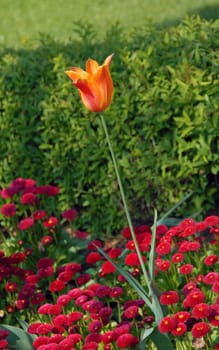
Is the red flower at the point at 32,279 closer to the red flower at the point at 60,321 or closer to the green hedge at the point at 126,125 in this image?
the red flower at the point at 60,321

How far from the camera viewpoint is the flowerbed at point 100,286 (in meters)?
4.00

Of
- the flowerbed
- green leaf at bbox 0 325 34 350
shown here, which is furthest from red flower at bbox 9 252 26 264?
green leaf at bbox 0 325 34 350

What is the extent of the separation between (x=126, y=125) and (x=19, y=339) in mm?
1795

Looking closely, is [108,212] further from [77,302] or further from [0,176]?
[77,302]

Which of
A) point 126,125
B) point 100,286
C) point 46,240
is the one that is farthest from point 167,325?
point 126,125

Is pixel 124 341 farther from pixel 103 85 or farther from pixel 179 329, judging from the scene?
pixel 103 85

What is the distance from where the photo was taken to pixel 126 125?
584cm

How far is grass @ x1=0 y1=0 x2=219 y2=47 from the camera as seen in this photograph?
408 inches

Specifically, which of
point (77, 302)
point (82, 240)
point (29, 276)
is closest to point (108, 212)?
point (82, 240)

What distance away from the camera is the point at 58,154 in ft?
20.2

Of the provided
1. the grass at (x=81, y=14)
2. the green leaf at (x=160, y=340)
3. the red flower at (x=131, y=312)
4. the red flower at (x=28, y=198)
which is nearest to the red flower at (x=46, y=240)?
the red flower at (x=28, y=198)

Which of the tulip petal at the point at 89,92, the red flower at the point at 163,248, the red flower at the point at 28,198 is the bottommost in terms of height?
the red flower at the point at 163,248

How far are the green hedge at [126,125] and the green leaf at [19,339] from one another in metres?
1.57

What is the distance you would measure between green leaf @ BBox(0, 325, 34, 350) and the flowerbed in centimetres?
5
